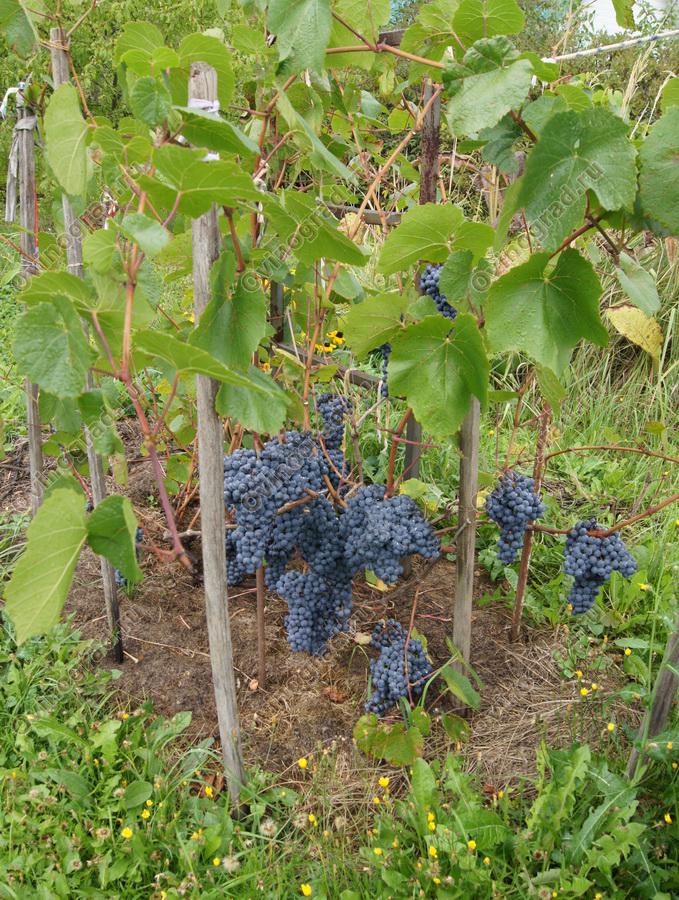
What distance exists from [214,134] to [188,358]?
32 centimetres

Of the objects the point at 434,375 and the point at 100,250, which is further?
the point at 434,375

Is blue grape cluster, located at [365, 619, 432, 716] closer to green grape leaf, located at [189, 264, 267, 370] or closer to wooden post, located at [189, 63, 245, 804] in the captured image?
wooden post, located at [189, 63, 245, 804]

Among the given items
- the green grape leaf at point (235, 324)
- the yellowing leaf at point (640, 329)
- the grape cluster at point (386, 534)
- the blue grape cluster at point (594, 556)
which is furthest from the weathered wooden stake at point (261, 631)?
the yellowing leaf at point (640, 329)

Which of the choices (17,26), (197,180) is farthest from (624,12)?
(17,26)

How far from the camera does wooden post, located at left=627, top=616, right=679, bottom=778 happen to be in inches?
52.0

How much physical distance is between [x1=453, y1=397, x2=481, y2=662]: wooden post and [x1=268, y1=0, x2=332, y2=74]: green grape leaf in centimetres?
69

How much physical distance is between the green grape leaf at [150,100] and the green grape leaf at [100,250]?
16 centimetres

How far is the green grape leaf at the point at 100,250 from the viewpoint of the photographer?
38.9 inches

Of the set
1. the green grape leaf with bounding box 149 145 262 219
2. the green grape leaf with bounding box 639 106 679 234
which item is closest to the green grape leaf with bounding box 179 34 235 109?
the green grape leaf with bounding box 149 145 262 219

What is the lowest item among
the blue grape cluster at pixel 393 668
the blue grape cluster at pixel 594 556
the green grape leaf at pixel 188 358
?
the blue grape cluster at pixel 393 668

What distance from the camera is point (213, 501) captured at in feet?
4.08

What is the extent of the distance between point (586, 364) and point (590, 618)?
198 centimetres

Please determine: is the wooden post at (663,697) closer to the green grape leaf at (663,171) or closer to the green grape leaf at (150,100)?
the green grape leaf at (663,171)

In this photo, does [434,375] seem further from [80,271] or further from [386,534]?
[80,271]
